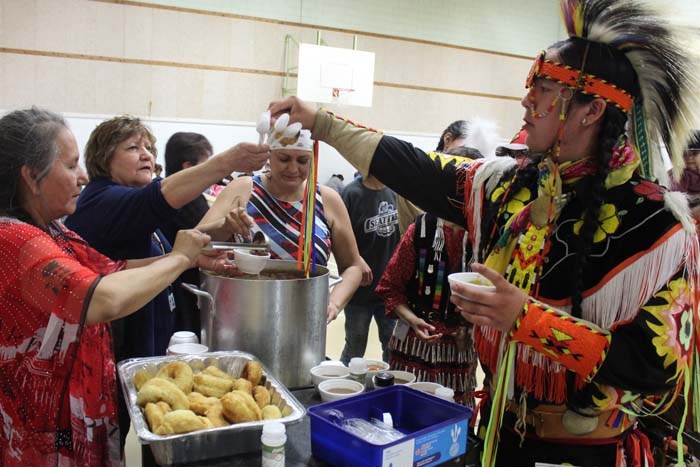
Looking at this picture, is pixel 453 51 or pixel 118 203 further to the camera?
pixel 453 51

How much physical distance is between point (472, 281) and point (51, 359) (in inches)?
44.5

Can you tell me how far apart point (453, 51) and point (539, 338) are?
8.94 meters

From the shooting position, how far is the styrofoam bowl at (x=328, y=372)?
1575 millimetres

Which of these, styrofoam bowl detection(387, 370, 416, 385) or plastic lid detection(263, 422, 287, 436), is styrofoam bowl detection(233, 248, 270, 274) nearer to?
styrofoam bowl detection(387, 370, 416, 385)

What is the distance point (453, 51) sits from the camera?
946cm

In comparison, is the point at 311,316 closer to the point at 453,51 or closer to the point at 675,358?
the point at 675,358

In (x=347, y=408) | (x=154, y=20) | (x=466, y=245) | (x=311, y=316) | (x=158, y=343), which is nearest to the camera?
(x=347, y=408)

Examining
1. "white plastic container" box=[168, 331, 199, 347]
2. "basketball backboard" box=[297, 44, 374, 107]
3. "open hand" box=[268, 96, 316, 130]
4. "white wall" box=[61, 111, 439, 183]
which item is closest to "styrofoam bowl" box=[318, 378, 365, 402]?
"white plastic container" box=[168, 331, 199, 347]

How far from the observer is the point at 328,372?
161cm

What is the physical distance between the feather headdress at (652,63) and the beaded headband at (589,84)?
0.23ft

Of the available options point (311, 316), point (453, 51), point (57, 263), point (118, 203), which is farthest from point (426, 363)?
point (453, 51)

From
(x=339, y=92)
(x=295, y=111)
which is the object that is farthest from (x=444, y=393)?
(x=339, y=92)

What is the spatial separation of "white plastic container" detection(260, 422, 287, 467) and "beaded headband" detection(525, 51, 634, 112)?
1.03 meters

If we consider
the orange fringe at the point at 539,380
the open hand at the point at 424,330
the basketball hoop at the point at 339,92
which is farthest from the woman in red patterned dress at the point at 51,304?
the basketball hoop at the point at 339,92
